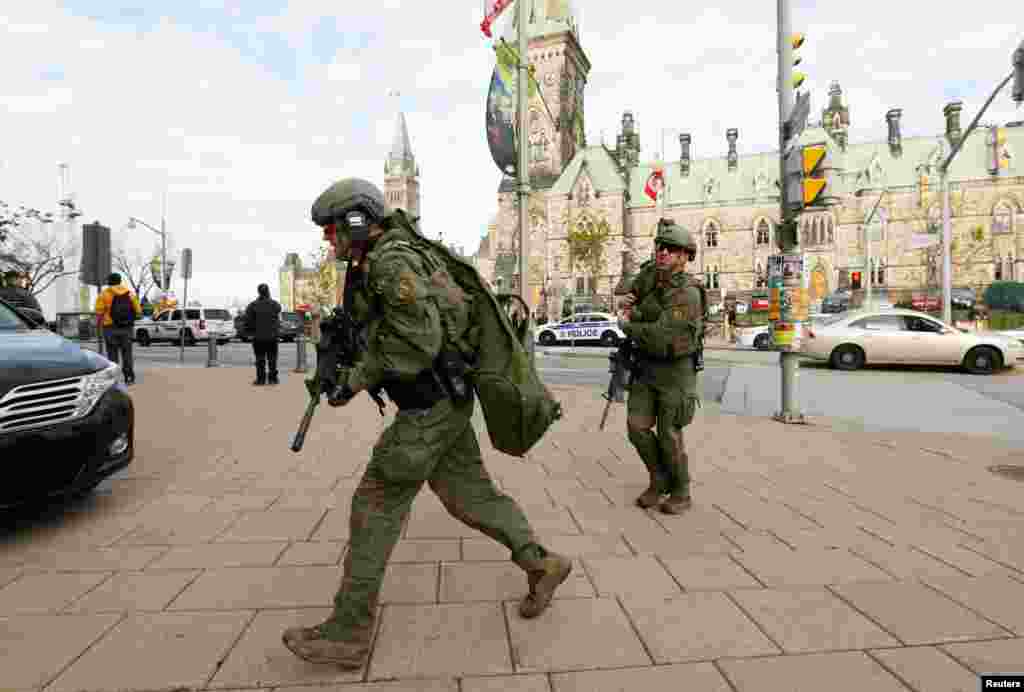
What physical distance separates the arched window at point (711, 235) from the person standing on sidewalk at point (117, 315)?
7287cm

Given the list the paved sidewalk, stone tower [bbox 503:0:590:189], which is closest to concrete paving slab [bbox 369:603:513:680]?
the paved sidewalk

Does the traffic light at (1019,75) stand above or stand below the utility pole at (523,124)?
above

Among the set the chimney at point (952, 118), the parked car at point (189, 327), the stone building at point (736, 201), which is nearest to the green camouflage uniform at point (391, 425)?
the parked car at point (189, 327)

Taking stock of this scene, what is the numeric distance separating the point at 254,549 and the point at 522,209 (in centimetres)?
726

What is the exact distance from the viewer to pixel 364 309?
104 inches

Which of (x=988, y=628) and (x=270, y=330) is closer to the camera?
(x=988, y=628)

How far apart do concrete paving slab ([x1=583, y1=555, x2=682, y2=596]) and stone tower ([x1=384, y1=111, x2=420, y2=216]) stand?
363 ft

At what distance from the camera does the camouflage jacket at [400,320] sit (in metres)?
2.40

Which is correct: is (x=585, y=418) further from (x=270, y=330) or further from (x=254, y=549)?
(x=270, y=330)

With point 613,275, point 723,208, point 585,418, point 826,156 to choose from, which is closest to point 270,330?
point 585,418

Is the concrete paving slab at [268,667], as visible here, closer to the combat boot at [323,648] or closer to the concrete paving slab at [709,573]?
the combat boot at [323,648]

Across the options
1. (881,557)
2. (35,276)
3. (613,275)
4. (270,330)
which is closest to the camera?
(881,557)

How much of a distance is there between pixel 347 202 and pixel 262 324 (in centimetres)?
1020

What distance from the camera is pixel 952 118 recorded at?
70688 mm
